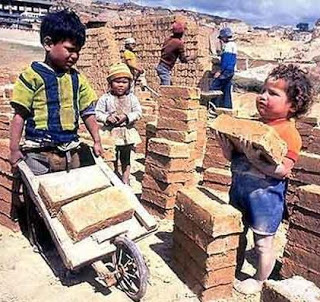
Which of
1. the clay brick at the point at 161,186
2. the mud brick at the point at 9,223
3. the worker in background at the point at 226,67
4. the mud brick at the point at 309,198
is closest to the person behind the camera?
the mud brick at the point at 309,198

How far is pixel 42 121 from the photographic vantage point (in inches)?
149

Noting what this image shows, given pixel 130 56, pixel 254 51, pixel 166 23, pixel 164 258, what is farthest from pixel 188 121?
pixel 254 51

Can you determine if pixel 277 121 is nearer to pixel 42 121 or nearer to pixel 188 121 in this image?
pixel 42 121

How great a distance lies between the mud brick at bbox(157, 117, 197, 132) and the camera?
546cm

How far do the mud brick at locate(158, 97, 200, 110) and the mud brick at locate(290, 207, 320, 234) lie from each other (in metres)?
2.19

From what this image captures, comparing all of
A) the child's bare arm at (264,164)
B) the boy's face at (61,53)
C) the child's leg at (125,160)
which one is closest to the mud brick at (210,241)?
the child's bare arm at (264,164)

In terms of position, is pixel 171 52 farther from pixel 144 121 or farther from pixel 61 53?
pixel 61 53

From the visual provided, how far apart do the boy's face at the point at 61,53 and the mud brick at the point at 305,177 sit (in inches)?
98.3

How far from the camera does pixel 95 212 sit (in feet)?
11.0

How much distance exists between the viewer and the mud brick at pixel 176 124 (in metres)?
5.46

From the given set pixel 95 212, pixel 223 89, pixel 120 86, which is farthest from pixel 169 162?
pixel 223 89

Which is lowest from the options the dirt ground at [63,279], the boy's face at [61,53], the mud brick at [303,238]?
the dirt ground at [63,279]

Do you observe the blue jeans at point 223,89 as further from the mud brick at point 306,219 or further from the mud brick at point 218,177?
the mud brick at point 306,219

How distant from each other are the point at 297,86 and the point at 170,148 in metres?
1.87
